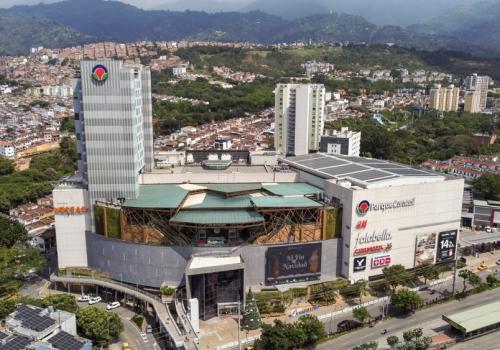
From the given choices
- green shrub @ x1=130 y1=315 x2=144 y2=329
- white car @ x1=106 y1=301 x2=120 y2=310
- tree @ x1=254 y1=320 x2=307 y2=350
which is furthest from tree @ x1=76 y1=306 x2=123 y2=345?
tree @ x1=254 y1=320 x2=307 y2=350

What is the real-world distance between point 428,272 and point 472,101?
12579 centimetres

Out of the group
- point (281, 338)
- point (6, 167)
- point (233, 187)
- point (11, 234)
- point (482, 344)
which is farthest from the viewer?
point (6, 167)

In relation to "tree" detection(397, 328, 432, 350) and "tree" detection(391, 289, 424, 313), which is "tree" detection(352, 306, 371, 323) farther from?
"tree" detection(397, 328, 432, 350)

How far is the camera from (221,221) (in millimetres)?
40156

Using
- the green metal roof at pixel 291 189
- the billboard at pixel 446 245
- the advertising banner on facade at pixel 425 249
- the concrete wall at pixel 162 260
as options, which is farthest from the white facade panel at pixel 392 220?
the green metal roof at pixel 291 189

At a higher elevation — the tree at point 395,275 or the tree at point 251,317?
the tree at point 395,275

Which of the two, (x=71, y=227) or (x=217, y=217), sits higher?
(x=217, y=217)

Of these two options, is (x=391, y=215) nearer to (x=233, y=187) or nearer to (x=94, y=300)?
(x=233, y=187)

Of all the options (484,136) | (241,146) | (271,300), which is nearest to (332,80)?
(484,136)

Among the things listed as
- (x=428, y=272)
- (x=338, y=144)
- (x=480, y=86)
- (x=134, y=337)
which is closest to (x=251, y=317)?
(x=134, y=337)

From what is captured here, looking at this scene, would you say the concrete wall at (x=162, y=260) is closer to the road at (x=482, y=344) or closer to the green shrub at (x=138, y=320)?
the green shrub at (x=138, y=320)

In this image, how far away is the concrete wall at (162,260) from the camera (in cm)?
4103

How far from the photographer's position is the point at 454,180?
45.5m

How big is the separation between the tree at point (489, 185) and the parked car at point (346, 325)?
3636 centimetres
